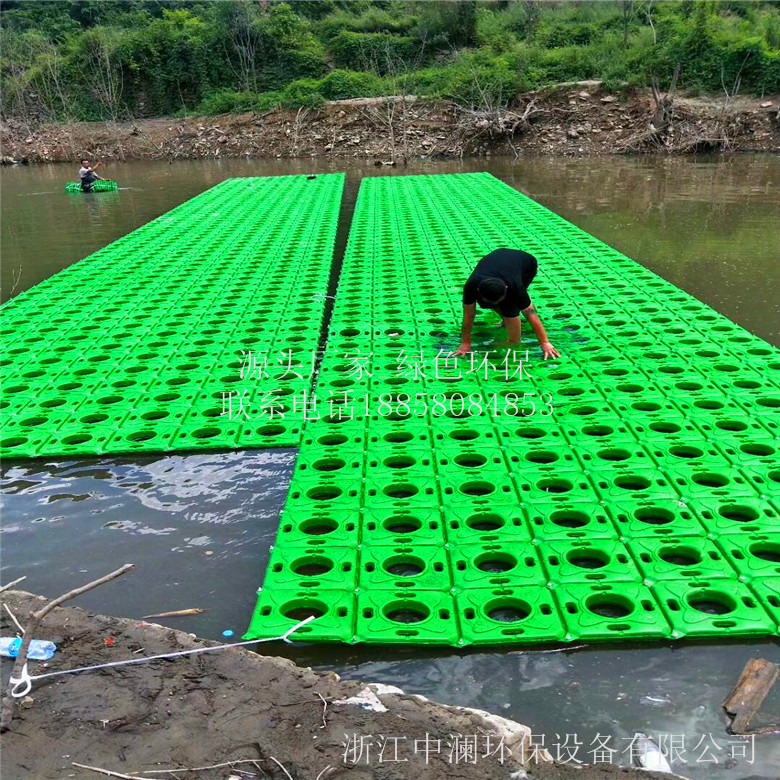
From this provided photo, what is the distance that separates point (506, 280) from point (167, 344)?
3153 millimetres

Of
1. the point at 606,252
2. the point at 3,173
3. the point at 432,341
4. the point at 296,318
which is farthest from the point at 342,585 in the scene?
the point at 3,173

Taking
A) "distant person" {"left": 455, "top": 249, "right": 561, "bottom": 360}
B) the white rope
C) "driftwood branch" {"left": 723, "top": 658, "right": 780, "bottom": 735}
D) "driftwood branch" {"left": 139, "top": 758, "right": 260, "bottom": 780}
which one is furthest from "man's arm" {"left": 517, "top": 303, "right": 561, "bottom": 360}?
"driftwood branch" {"left": 139, "top": 758, "right": 260, "bottom": 780}

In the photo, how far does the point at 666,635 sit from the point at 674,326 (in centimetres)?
390

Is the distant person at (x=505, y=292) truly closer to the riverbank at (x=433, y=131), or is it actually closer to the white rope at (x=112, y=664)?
the white rope at (x=112, y=664)

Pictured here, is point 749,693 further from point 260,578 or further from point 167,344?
point 167,344

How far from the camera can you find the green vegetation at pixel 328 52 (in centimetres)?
2669

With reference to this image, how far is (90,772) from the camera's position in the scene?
2.20 meters

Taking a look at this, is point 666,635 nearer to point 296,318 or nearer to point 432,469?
point 432,469

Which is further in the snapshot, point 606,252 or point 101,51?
point 101,51

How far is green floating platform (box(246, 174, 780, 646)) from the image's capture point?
10.2ft

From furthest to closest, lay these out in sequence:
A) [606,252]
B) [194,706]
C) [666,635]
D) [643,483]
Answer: [606,252] → [643,483] → [666,635] → [194,706]

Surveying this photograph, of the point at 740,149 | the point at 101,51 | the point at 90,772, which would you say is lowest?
the point at 90,772

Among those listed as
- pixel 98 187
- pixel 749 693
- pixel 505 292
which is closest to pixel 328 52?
pixel 98 187

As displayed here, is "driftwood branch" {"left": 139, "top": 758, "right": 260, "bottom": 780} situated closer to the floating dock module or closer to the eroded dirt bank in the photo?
the eroded dirt bank
